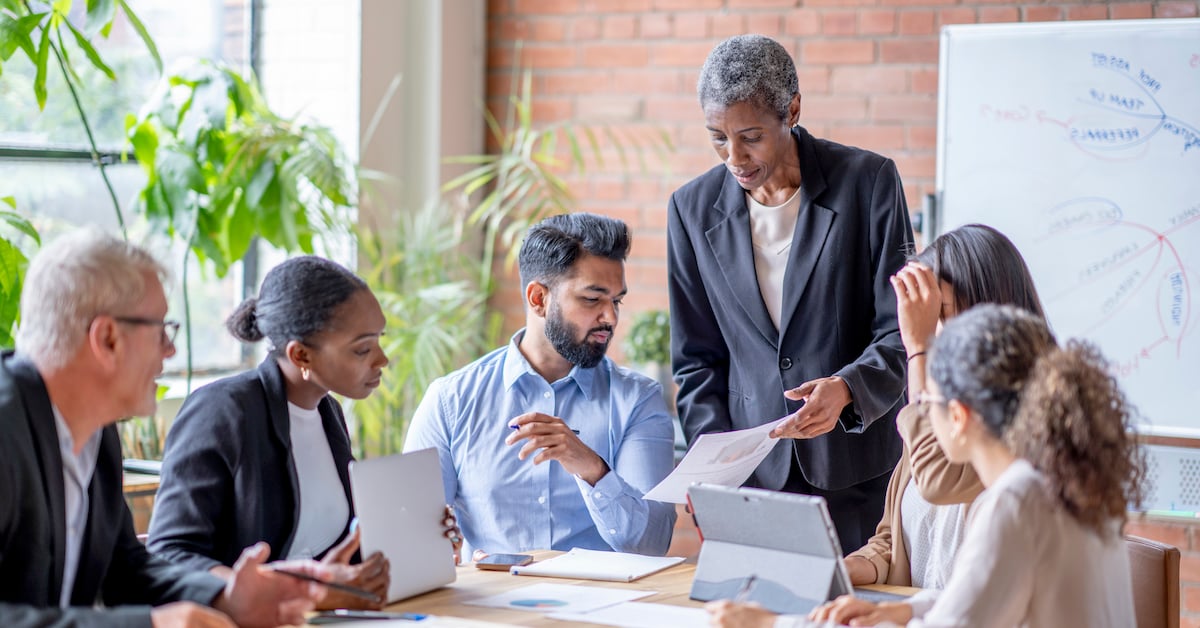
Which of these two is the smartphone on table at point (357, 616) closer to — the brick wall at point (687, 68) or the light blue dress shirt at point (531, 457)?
the light blue dress shirt at point (531, 457)

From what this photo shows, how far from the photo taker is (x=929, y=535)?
2.22 m

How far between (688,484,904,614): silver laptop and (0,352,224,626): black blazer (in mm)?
729

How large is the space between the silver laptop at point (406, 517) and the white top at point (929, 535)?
790mm

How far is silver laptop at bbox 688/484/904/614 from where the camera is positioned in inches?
72.6

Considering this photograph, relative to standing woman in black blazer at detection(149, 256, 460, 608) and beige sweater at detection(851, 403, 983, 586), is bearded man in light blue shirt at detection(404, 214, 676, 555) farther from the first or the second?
beige sweater at detection(851, 403, 983, 586)

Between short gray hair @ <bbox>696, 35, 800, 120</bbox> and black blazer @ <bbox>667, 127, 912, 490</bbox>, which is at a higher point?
short gray hair @ <bbox>696, 35, 800, 120</bbox>

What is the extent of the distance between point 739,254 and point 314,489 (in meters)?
1.02

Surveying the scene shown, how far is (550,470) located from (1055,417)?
1.17m

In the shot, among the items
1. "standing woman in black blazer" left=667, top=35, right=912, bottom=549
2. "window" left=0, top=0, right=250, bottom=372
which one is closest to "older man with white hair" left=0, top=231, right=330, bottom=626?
"standing woman in black blazer" left=667, top=35, right=912, bottom=549

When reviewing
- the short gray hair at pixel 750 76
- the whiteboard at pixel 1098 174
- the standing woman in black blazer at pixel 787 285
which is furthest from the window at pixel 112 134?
the whiteboard at pixel 1098 174

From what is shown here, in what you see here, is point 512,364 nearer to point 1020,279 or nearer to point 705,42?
point 1020,279

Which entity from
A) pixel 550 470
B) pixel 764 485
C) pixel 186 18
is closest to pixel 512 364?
pixel 550 470

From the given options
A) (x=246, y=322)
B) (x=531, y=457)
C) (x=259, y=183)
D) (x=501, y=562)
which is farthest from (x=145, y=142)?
(x=501, y=562)

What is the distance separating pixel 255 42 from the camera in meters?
4.49
